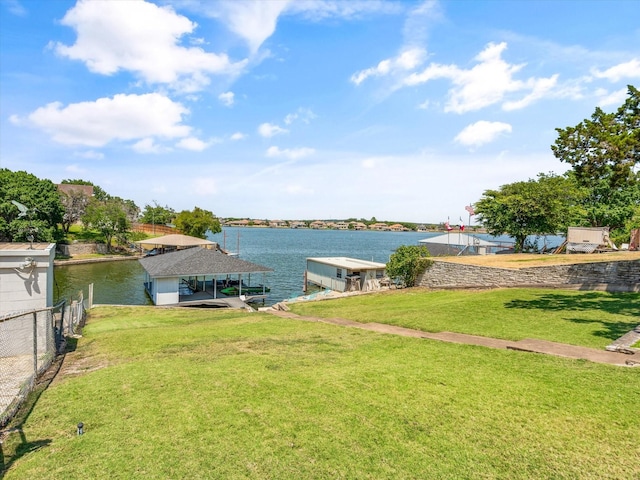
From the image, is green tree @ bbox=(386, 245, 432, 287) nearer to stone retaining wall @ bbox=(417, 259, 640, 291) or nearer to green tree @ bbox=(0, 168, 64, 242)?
stone retaining wall @ bbox=(417, 259, 640, 291)

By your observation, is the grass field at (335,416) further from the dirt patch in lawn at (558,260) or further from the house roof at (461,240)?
the house roof at (461,240)

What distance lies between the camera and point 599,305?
47.1 ft

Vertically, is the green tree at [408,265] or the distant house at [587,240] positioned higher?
the distant house at [587,240]

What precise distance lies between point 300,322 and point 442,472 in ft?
37.1

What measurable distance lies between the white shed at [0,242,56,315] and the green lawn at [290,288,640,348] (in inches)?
426

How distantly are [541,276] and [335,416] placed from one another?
58.0 feet

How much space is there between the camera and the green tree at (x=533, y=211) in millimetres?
33656

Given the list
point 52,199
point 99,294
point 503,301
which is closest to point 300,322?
point 503,301

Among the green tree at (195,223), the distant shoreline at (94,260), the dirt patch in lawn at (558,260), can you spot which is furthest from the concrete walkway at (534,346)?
the green tree at (195,223)

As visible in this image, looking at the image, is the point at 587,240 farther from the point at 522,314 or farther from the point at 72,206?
the point at 72,206

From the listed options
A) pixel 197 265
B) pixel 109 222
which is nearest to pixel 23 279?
pixel 197 265

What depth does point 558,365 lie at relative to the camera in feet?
26.3

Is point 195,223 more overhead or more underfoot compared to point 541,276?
more overhead

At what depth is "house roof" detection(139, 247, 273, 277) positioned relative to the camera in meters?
27.0
